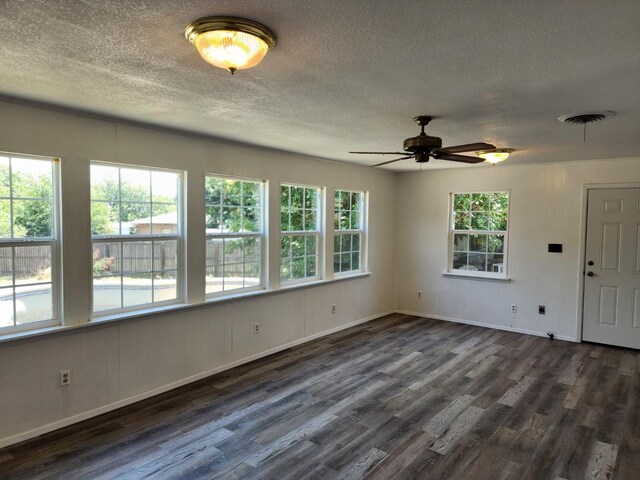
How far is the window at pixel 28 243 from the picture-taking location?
9.35 feet

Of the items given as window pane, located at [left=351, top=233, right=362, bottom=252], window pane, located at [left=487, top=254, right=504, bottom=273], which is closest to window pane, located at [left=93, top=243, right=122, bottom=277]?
window pane, located at [left=351, top=233, right=362, bottom=252]

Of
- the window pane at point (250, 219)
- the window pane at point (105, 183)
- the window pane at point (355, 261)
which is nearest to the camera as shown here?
the window pane at point (105, 183)

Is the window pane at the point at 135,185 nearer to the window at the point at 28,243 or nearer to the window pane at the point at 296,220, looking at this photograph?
the window at the point at 28,243

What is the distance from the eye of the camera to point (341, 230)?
19.4 ft

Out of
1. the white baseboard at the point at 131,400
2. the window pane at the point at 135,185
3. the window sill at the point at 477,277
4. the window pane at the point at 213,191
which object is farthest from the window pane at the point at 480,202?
the window pane at the point at 135,185

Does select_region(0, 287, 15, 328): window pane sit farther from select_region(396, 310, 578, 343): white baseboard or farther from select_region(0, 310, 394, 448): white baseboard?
select_region(396, 310, 578, 343): white baseboard

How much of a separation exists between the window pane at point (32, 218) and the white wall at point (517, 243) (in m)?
5.17

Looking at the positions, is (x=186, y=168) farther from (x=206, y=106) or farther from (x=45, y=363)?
(x=45, y=363)

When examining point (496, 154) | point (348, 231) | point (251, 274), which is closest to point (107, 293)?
point (251, 274)

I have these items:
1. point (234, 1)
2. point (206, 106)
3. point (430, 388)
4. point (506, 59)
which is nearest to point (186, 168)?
point (206, 106)

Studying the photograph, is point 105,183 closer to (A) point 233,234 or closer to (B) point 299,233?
(A) point 233,234

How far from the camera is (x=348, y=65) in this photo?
212 centimetres

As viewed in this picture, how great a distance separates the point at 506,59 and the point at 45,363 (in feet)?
11.7

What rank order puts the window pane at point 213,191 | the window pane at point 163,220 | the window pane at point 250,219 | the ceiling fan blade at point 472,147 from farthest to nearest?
the window pane at point 250,219 → the window pane at point 213,191 → the window pane at point 163,220 → the ceiling fan blade at point 472,147
